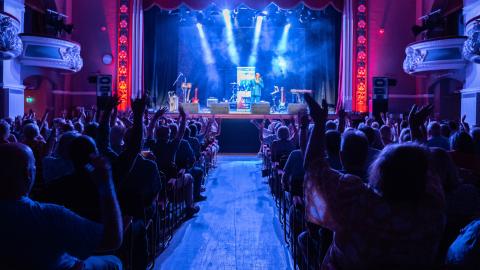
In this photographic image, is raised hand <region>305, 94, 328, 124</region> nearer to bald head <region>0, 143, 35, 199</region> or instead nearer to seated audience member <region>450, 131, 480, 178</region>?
bald head <region>0, 143, 35, 199</region>

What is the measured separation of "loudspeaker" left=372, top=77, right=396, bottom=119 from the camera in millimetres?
12961

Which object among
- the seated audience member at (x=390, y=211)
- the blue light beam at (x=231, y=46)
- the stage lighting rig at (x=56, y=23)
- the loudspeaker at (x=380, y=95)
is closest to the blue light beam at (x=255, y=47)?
the blue light beam at (x=231, y=46)

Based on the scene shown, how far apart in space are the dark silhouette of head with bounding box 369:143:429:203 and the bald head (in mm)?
1292

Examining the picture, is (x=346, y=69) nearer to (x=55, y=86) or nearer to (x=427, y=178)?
(x=55, y=86)

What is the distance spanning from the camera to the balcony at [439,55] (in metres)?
12.3

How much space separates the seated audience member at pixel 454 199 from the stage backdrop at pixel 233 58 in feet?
45.1

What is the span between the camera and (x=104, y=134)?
333cm

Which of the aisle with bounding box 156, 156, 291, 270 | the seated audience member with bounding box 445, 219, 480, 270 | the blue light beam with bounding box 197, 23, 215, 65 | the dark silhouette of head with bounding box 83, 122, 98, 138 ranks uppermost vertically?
the blue light beam with bounding box 197, 23, 215, 65

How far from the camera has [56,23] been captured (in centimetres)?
1380

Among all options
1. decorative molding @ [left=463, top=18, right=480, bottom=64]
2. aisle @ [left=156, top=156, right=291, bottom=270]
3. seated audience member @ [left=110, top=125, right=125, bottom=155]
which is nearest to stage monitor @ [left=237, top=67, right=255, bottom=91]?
decorative molding @ [left=463, top=18, right=480, bottom=64]

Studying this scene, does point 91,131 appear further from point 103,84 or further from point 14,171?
point 103,84

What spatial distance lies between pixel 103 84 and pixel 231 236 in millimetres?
9614

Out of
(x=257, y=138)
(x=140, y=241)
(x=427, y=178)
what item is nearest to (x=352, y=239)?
(x=427, y=178)

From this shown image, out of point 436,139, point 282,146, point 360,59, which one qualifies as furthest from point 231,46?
point 436,139
